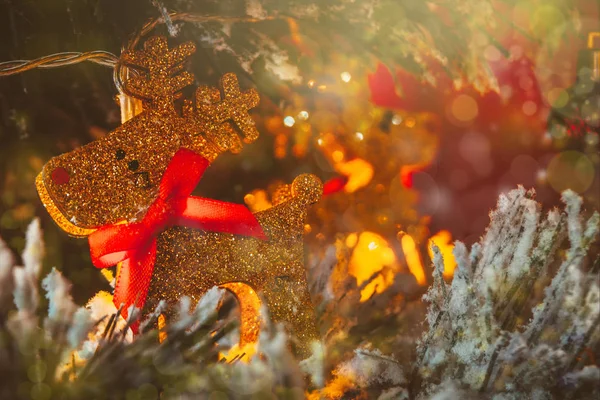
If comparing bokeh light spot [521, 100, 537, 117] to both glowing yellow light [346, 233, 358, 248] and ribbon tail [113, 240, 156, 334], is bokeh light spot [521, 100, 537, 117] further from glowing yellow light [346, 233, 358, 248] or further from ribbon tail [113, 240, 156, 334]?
ribbon tail [113, 240, 156, 334]

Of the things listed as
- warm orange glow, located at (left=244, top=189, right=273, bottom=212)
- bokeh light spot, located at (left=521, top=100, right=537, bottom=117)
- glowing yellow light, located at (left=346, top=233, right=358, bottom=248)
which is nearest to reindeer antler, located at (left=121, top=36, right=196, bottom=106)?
warm orange glow, located at (left=244, top=189, right=273, bottom=212)

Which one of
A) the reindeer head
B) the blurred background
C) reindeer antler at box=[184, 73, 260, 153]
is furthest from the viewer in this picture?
the blurred background

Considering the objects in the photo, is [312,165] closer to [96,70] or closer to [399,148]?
[399,148]

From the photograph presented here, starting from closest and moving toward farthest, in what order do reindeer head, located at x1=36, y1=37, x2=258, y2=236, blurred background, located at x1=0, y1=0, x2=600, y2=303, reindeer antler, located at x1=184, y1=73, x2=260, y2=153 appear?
reindeer head, located at x1=36, y1=37, x2=258, y2=236 → reindeer antler, located at x1=184, y1=73, x2=260, y2=153 → blurred background, located at x1=0, y1=0, x2=600, y2=303

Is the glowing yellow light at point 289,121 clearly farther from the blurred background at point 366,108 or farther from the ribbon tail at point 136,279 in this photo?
the ribbon tail at point 136,279

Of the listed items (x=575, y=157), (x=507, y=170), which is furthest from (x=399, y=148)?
(x=575, y=157)

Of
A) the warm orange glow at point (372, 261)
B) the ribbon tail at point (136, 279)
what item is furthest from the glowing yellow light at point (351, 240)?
the ribbon tail at point (136, 279)
